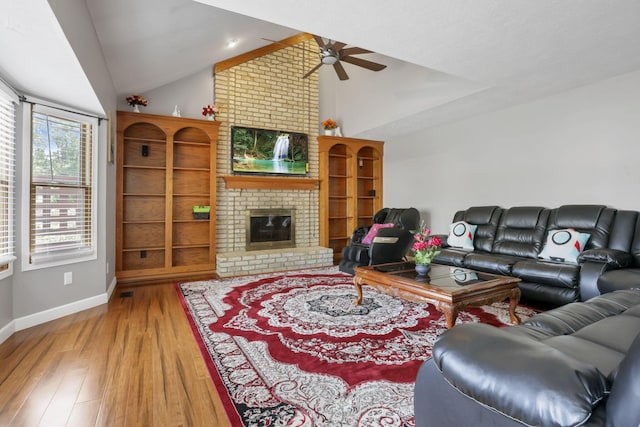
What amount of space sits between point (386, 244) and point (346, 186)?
3.04 metres

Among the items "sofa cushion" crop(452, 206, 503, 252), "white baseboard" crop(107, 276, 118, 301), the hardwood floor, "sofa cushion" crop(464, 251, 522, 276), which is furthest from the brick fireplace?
"sofa cushion" crop(464, 251, 522, 276)

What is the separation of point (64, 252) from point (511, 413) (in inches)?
151

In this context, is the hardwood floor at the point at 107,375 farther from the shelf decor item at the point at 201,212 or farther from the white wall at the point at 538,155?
the white wall at the point at 538,155

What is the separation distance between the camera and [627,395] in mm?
688

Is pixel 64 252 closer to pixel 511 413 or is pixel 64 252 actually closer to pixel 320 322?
pixel 320 322

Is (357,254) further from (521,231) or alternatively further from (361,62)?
(361,62)

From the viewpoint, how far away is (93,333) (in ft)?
8.97

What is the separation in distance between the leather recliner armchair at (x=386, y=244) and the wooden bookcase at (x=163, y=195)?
2.29 metres

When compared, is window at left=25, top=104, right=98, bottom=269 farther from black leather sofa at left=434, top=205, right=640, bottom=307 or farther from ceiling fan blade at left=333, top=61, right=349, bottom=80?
black leather sofa at left=434, top=205, right=640, bottom=307

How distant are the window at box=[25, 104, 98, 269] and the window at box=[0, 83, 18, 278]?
145 millimetres

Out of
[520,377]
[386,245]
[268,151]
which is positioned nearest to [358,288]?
[386,245]

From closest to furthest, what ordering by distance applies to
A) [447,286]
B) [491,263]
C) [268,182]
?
[447,286], [491,263], [268,182]

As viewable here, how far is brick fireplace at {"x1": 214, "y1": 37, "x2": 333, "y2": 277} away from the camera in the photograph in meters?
5.51

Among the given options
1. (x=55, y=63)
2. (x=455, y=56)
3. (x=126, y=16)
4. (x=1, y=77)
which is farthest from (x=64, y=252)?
(x=455, y=56)
